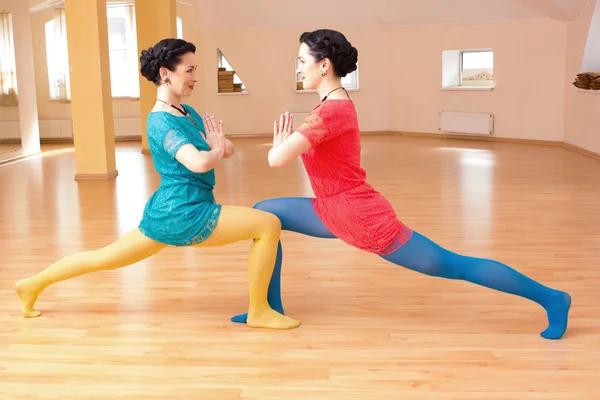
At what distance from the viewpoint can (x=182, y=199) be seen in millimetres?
3227

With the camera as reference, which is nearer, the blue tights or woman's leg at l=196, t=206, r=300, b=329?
the blue tights

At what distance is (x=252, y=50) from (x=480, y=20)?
13.2ft

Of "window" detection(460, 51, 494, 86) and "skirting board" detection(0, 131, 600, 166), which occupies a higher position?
"window" detection(460, 51, 494, 86)

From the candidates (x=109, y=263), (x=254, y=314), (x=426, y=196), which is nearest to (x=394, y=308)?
(x=254, y=314)

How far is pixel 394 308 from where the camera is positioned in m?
3.70

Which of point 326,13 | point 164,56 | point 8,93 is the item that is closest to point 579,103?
point 326,13

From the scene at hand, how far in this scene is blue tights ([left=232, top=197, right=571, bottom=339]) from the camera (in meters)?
3.09

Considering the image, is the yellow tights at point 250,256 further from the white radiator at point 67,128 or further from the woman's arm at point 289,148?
the white radiator at point 67,128

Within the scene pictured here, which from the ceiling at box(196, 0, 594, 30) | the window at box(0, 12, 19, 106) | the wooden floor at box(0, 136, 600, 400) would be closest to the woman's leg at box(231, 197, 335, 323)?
the wooden floor at box(0, 136, 600, 400)

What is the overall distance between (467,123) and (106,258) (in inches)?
402

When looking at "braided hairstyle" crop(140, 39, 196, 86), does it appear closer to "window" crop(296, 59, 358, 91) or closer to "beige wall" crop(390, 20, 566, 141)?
"beige wall" crop(390, 20, 566, 141)

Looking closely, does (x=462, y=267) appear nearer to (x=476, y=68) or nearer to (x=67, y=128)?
(x=476, y=68)

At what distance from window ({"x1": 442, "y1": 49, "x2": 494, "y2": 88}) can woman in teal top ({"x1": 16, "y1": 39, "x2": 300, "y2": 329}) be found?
10.3 metres

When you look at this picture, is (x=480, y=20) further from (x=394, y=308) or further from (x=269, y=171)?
(x=394, y=308)
